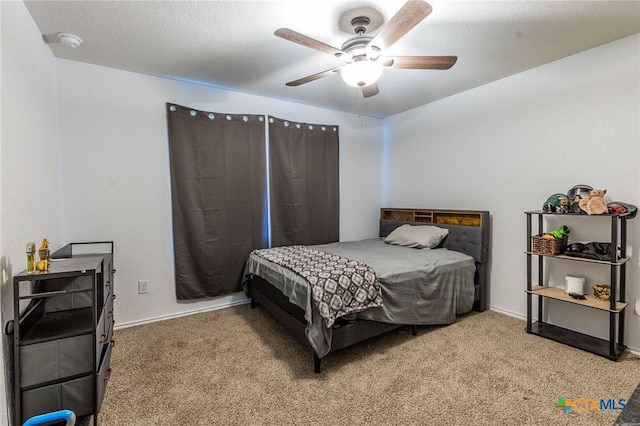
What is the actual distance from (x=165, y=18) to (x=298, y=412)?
2.63 meters

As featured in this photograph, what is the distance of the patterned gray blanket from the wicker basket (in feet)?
4.83

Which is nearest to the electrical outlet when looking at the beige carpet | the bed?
the beige carpet

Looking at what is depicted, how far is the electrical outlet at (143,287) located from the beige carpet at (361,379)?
380 mm

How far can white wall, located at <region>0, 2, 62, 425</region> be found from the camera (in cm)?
150

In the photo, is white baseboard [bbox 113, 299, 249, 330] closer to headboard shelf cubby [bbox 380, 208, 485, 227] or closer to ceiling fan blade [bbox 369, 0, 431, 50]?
headboard shelf cubby [bbox 380, 208, 485, 227]

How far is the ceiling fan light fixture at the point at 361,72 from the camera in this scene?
1921 millimetres

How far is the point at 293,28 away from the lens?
213 cm

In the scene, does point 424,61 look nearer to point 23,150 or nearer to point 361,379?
point 361,379

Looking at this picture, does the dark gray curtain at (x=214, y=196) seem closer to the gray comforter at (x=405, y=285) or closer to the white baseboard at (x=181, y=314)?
the white baseboard at (x=181, y=314)

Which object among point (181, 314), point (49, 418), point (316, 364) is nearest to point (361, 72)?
point (316, 364)

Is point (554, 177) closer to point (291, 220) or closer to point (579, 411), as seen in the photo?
point (579, 411)

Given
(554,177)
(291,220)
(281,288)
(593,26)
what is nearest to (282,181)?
(291,220)

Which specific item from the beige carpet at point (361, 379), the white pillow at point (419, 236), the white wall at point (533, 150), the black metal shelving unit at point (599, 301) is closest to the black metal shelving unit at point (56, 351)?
the beige carpet at point (361, 379)

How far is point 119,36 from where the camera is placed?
7.32 ft
